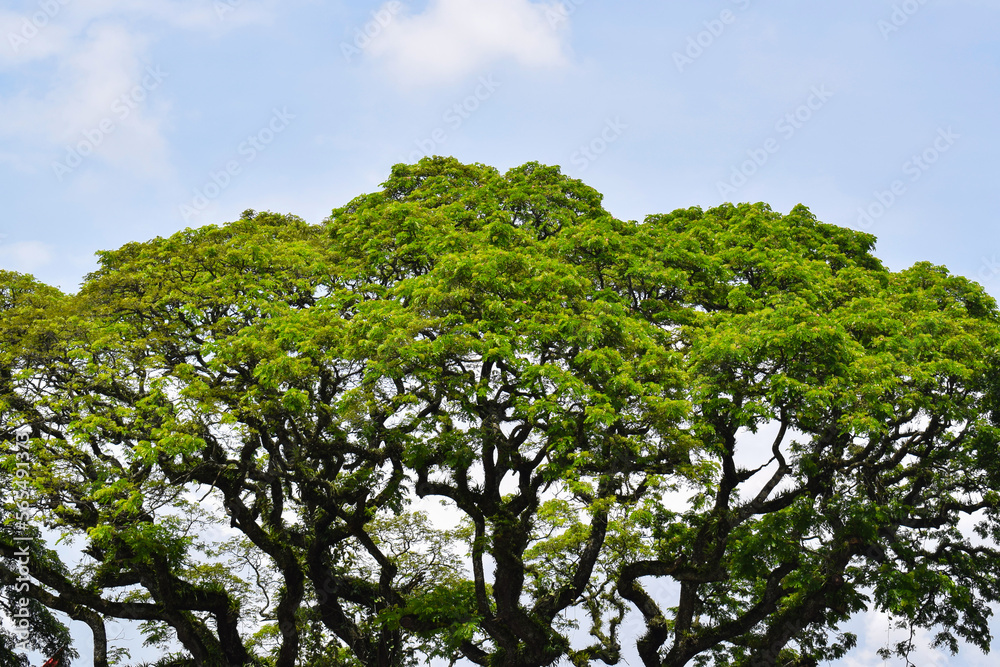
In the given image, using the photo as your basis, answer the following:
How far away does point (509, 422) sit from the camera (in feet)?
43.1

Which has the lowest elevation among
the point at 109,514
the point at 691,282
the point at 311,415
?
the point at 109,514

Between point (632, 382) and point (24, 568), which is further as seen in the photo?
point (24, 568)

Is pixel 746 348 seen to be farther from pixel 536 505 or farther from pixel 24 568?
pixel 24 568

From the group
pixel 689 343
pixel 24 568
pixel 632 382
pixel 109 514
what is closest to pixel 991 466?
pixel 689 343

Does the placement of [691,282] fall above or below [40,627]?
above

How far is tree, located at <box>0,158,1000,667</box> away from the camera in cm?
1164

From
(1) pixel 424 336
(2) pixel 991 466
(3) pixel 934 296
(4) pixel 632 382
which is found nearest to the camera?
(4) pixel 632 382

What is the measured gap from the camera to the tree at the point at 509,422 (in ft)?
38.2

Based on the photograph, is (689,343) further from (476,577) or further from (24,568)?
(24,568)

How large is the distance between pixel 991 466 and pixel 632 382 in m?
6.09

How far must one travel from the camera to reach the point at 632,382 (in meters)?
11.0

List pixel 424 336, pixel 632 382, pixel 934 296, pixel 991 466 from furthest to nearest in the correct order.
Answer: pixel 934 296 → pixel 424 336 → pixel 991 466 → pixel 632 382

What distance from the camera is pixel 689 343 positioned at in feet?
44.8

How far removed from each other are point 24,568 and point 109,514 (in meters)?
2.67
